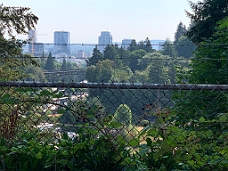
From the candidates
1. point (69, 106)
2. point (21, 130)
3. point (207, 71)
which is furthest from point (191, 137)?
point (207, 71)

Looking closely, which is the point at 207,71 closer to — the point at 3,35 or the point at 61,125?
the point at 61,125

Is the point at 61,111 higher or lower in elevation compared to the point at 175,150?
higher

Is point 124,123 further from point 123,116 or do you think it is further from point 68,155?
point 68,155

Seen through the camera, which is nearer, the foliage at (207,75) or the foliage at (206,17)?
the foliage at (207,75)

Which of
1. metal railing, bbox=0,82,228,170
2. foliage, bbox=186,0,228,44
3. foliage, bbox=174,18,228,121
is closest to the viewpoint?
metal railing, bbox=0,82,228,170

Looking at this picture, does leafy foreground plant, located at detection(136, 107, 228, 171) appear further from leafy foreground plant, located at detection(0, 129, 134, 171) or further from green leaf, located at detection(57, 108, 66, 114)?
green leaf, located at detection(57, 108, 66, 114)

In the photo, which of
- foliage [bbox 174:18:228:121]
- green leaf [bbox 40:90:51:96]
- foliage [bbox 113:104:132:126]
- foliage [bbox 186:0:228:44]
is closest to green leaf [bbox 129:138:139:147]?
foliage [bbox 113:104:132:126]

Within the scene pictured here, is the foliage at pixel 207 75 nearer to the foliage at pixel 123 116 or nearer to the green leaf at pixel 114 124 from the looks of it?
the foliage at pixel 123 116

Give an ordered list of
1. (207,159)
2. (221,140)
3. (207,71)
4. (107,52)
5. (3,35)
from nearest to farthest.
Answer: (207,159) → (221,140) → (207,71) → (3,35) → (107,52)

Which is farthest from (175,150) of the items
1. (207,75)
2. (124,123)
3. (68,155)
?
(207,75)

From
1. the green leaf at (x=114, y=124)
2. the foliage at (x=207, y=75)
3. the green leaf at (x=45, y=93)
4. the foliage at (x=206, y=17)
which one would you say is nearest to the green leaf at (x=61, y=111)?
the green leaf at (x=45, y=93)

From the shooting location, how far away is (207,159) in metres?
2.43

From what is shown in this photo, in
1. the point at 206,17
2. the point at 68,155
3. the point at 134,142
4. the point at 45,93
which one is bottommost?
the point at 68,155

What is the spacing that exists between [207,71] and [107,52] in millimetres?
20702
